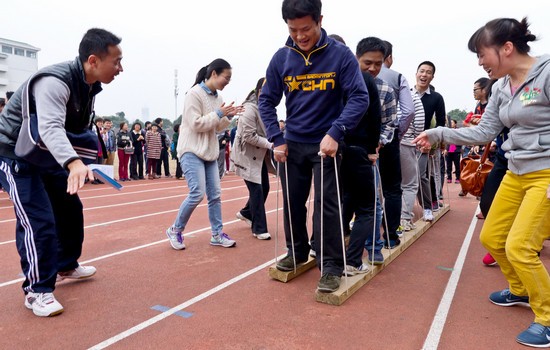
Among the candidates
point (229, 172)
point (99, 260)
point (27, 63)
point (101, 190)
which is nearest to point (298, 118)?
point (99, 260)

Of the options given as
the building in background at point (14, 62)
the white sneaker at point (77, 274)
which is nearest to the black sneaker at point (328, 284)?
the white sneaker at point (77, 274)

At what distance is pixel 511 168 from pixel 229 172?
15.3 metres

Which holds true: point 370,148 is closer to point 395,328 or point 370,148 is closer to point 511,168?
point 511,168

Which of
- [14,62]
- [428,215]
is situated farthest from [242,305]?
[14,62]

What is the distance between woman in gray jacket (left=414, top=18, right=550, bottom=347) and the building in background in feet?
279

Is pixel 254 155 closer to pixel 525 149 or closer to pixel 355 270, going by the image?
pixel 355 270

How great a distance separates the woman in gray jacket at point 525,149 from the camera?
→ 2596 mm

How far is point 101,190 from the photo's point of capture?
10.7 meters

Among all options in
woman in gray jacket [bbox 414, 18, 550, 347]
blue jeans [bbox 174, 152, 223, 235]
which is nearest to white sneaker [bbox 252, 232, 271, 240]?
blue jeans [bbox 174, 152, 223, 235]

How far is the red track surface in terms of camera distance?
8.77ft

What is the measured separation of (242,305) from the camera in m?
3.20

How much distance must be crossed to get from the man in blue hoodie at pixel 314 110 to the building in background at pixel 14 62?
274 ft

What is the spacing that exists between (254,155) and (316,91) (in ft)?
6.79

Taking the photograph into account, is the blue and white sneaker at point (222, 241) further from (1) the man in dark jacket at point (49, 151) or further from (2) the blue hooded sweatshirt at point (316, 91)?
(1) the man in dark jacket at point (49, 151)
